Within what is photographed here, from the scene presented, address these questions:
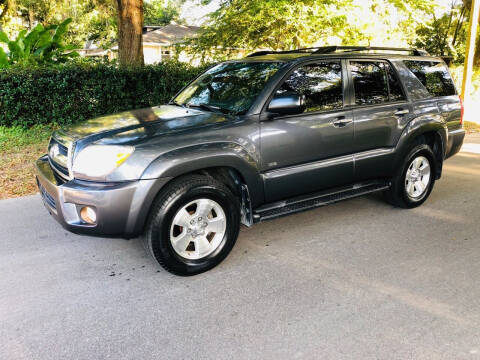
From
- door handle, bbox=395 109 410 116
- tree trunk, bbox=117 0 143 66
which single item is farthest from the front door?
tree trunk, bbox=117 0 143 66

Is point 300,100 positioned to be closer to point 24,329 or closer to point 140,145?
point 140,145

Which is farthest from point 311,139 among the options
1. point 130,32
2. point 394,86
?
point 130,32

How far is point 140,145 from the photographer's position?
3.38m

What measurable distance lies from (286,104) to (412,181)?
7.38 feet

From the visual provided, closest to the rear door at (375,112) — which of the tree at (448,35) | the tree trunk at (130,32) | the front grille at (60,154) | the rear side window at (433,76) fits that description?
the rear side window at (433,76)

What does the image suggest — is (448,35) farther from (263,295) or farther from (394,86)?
(263,295)

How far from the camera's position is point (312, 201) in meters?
4.30

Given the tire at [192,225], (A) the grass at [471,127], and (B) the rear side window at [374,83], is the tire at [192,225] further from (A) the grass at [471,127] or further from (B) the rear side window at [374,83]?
(A) the grass at [471,127]

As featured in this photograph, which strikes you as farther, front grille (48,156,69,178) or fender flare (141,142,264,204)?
front grille (48,156,69,178)

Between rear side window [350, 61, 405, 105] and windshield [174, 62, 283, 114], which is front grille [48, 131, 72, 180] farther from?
rear side window [350, 61, 405, 105]

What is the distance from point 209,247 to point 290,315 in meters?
1.00

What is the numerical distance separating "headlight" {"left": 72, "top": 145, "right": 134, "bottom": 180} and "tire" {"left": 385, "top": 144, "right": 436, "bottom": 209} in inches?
126

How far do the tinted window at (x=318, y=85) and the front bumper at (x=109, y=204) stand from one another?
1654 mm

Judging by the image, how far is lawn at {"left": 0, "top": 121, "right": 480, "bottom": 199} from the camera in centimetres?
604
